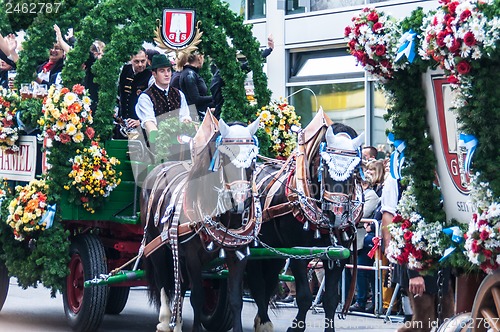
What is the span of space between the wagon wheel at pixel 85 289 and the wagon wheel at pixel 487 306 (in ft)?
15.1

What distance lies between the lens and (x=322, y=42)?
59.9 ft

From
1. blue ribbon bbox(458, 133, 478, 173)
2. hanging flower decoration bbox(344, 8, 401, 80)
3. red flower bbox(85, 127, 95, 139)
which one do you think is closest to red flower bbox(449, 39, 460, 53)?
blue ribbon bbox(458, 133, 478, 173)

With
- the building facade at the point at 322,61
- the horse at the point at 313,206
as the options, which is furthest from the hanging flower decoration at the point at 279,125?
the building facade at the point at 322,61

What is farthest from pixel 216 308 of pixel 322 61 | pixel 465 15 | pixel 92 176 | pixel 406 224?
pixel 322 61

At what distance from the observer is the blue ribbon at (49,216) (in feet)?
34.1

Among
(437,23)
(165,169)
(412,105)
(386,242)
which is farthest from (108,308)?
(437,23)

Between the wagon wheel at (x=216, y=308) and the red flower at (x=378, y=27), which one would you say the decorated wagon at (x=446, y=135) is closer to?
the red flower at (x=378, y=27)

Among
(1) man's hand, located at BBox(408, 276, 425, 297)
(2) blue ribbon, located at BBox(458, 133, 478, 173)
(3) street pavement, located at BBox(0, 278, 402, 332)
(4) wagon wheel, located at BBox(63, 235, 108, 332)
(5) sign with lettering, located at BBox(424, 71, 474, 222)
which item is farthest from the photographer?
(3) street pavement, located at BBox(0, 278, 402, 332)

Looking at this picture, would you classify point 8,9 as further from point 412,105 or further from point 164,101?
point 412,105

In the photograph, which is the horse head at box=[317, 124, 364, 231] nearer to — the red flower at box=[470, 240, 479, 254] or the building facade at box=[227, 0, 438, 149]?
the red flower at box=[470, 240, 479, 254]

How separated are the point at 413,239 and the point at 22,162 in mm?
5394

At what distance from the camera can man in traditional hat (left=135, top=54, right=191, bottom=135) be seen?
427 inches

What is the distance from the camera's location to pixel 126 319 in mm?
11969

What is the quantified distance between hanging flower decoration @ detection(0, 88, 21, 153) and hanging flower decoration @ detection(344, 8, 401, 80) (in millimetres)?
4913
